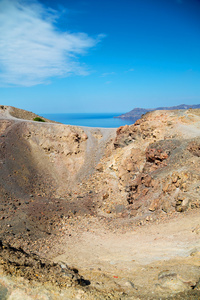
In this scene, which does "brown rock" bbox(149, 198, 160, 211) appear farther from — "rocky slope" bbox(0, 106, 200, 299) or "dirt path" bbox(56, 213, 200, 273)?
"dirt path" bbox(56, 213, 200, 273)

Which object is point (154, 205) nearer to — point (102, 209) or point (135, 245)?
point (135, 245)

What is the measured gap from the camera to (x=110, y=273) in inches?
349

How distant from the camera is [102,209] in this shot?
19.8 meters

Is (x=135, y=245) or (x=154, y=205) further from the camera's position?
(x=154, y=205)

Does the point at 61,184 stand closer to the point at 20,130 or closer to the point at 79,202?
the point at 79,202

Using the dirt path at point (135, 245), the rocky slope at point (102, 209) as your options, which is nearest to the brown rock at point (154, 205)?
the rocky slope at point (102, 209)

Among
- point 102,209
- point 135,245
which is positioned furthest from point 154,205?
point 102,209

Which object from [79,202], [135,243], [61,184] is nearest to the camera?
[135,243]

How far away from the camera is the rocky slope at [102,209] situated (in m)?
7.66

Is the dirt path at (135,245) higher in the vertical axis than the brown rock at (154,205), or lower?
lower

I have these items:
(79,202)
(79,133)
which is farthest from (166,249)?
(79,133)

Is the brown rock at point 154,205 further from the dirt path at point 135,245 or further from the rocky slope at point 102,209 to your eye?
the dirt path at point 135,245

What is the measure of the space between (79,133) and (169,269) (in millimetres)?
23276

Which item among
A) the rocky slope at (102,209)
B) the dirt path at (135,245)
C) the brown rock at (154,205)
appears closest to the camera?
the rocky slope at (102,209)
